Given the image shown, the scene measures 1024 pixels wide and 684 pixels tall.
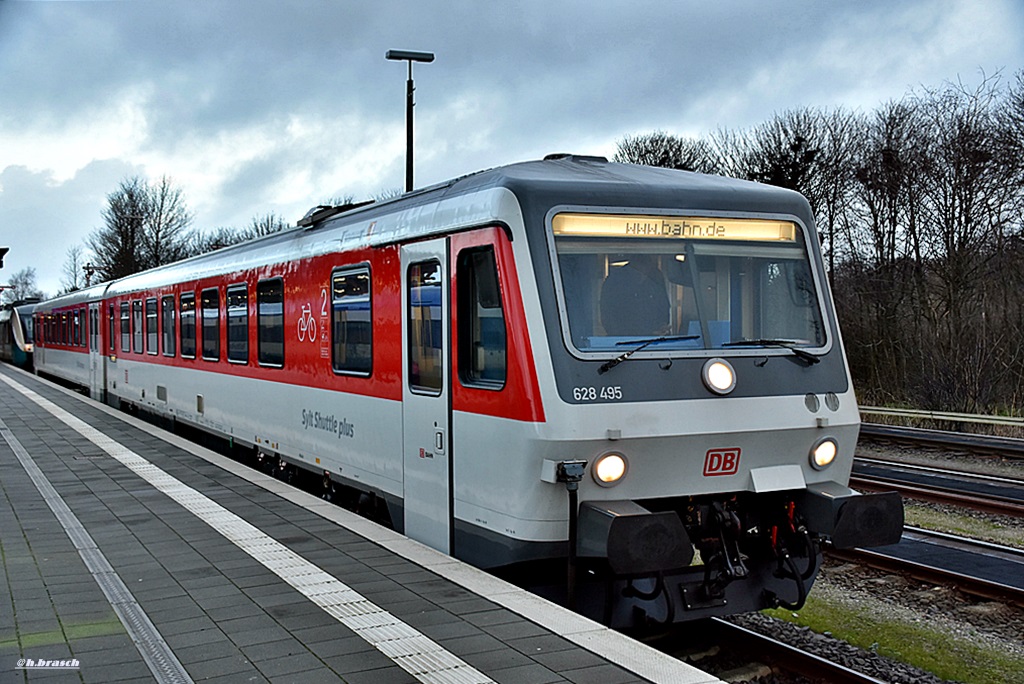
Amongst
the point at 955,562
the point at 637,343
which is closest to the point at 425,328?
the point at 637,343

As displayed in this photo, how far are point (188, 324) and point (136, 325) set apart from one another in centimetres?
462

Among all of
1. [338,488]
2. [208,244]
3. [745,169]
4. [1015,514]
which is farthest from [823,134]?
[208,244]

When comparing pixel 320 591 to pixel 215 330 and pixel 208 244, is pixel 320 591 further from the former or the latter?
pixel 208 244

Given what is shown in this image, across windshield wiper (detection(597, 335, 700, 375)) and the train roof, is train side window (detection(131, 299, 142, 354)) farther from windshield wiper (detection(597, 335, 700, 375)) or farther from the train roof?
windshield wiper (detection(597, 335, 700, 375))

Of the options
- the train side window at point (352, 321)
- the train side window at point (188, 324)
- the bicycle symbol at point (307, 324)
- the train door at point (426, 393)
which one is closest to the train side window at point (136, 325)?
the train side window at point (188, 324)

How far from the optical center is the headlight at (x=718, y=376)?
656cm

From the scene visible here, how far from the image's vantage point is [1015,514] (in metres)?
11.6

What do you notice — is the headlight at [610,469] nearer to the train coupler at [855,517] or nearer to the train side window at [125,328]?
the train coupler at [855,517]

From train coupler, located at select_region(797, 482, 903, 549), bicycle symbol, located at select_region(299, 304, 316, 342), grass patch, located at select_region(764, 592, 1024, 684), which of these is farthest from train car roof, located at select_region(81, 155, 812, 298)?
grass patch, located at select_region(764, 592, 1024, 684)

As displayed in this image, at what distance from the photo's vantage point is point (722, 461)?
263 inches

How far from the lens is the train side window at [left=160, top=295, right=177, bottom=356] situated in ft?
53.1

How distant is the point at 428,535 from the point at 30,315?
4083 cm

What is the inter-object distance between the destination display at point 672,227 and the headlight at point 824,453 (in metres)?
1.45

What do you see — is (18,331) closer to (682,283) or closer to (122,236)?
(122,236)
